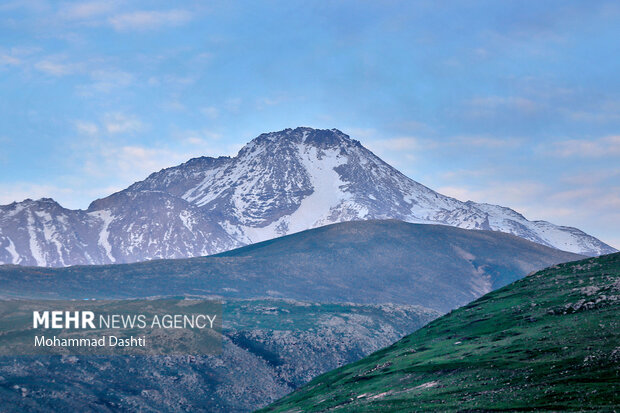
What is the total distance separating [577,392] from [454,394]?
23454 mm

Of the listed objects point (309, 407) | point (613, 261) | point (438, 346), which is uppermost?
point (613, 261)

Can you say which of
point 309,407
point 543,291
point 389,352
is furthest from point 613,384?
point 389,352

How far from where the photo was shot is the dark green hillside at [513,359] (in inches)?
3556

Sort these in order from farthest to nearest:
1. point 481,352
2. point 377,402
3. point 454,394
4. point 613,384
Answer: point 481,352 → point 377,402 → point 454,394 → point 613,384

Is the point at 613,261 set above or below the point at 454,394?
above

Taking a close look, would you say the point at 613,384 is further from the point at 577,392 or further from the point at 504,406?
the point at 504,406

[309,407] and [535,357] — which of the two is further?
[309,407]

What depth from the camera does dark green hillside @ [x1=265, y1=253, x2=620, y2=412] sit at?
9033 centimetres

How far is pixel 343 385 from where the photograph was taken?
166 metres

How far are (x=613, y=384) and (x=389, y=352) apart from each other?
109450 mm

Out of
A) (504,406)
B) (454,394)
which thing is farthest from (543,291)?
(504,406)

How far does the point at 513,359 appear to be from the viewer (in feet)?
381

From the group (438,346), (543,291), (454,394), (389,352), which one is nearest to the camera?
(454,394)

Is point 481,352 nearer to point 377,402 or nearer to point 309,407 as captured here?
point 377,402
